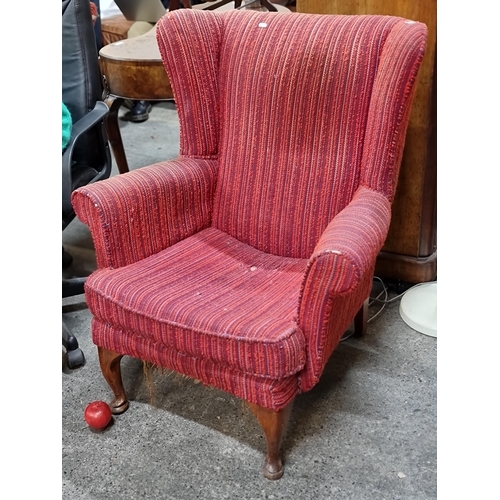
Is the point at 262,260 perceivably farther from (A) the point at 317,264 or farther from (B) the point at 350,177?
(A) the point at 317,264

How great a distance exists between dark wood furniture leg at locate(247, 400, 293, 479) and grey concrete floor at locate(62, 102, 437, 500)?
3 centimetres

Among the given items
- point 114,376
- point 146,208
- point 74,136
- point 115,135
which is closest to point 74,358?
point 114,376

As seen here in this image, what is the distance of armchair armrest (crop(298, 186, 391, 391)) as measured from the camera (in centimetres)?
122

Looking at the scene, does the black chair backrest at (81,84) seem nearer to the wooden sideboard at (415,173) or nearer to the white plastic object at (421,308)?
the wooden sideboard at (415,173)

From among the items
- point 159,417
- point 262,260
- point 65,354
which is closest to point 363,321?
point 262,260

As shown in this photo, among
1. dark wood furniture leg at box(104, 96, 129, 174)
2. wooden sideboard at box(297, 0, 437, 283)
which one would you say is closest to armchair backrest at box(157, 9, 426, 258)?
wooden sideboard at box(297, 0, 437, 283)

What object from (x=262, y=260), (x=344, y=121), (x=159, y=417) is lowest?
(x=159, y=417)

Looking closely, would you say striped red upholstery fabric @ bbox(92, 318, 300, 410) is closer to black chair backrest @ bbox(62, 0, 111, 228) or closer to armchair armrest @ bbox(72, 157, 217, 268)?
armchair armrest @ bbox(72, 157, 217, 268)

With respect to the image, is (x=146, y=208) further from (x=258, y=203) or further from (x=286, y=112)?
(x=286, y=112)

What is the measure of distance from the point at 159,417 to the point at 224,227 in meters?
0.57

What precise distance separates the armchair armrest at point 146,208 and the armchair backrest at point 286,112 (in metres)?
0.07

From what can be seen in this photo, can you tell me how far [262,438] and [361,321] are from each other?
0.54 m
